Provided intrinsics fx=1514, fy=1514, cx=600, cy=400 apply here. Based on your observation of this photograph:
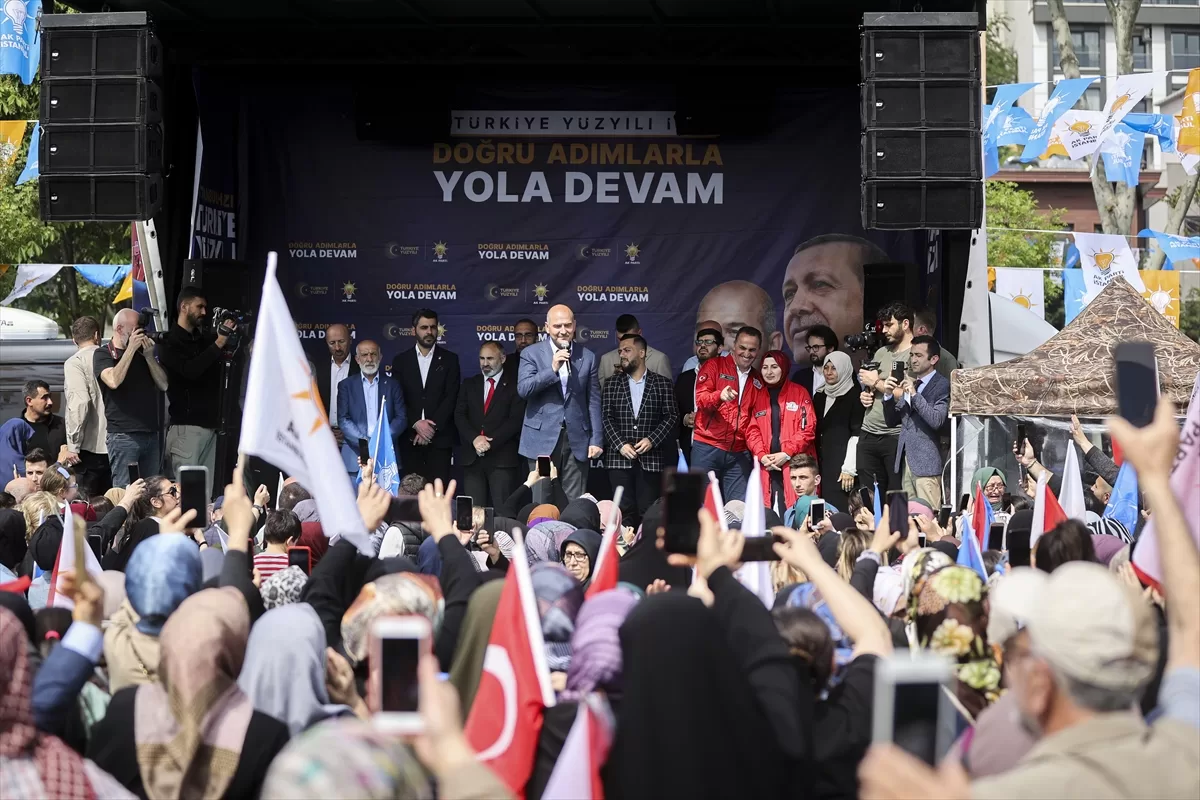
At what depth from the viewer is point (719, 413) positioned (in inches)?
432

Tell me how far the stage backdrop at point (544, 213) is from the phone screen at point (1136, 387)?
9429mm

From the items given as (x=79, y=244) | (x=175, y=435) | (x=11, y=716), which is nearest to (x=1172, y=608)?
(x=11, y=716)

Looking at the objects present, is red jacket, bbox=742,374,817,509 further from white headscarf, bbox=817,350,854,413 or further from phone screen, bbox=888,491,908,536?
phone screen, bbox=888,491,908,536

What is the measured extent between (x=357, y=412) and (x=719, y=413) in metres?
2.88

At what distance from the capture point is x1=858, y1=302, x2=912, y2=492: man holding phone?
10.3 metres

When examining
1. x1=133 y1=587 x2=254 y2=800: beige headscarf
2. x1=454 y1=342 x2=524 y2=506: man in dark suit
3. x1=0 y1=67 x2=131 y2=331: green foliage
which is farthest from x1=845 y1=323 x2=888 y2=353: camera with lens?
x1=0 y1=67 x2=131 y2=331: green foliage

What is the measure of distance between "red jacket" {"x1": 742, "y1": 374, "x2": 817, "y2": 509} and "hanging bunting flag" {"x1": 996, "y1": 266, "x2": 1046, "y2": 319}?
12.6 meters

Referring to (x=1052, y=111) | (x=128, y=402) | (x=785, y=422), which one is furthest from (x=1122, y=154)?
(x=128, y=402)

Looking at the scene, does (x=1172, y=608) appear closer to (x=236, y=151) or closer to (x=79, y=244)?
(x=236, y=151)

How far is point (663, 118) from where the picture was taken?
12.8m

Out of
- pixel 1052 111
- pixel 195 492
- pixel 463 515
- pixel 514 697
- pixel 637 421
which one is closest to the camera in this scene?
pixel 514 697

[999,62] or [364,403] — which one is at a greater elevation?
[999,62]

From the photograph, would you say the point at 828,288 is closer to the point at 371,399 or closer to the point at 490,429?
the point at 490,429

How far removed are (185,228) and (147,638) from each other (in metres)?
9.06
